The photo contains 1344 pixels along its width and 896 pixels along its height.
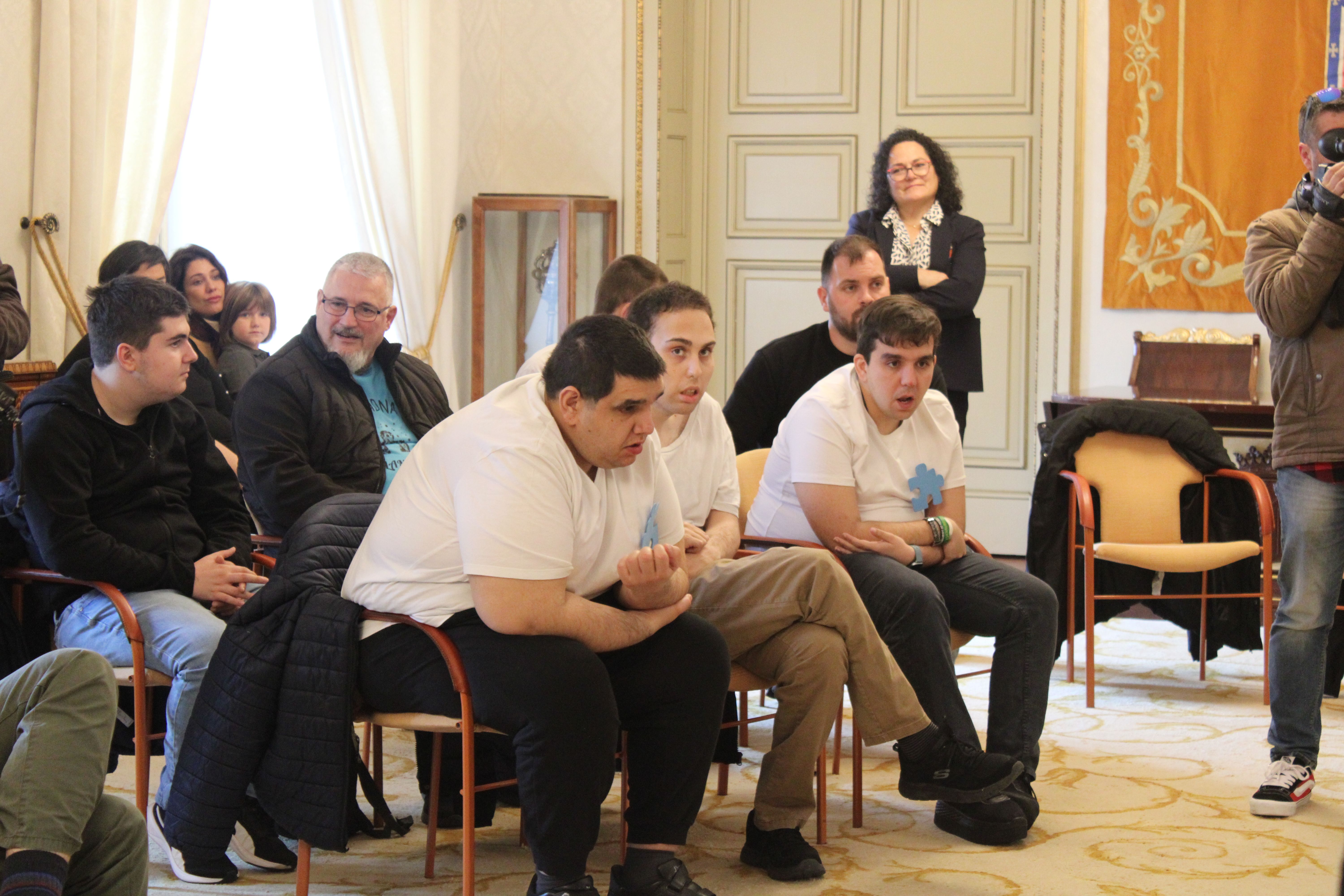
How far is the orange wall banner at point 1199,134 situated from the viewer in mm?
5406

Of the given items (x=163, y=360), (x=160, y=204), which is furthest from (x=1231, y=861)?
(x=160, y=204)

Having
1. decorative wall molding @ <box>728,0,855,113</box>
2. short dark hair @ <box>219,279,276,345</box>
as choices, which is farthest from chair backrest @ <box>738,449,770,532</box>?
decorative wall molding @ <box>728,0,855,113</box>

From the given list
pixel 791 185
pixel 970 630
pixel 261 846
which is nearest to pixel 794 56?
pixel 791 185

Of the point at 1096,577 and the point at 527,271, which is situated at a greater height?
the point at 527,271

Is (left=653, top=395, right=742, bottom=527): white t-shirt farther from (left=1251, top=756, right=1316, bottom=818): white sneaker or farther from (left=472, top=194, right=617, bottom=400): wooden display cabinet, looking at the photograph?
(left=472, top=194, right=617, bottom=400): wooden display cabinet

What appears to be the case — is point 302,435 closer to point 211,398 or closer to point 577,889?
point 211,398

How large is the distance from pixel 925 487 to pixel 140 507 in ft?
5.60

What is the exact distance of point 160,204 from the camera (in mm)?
4188

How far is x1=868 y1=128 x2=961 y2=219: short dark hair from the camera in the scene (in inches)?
173

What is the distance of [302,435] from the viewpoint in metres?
3.22

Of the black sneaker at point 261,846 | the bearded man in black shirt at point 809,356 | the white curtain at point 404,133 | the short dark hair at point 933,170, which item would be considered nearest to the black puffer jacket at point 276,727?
the black sneaker at point 261,846

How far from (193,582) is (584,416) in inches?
40.3

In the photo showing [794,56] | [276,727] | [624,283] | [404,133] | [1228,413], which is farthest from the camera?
[794,56]

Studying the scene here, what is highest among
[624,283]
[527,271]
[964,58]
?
[964,58]
